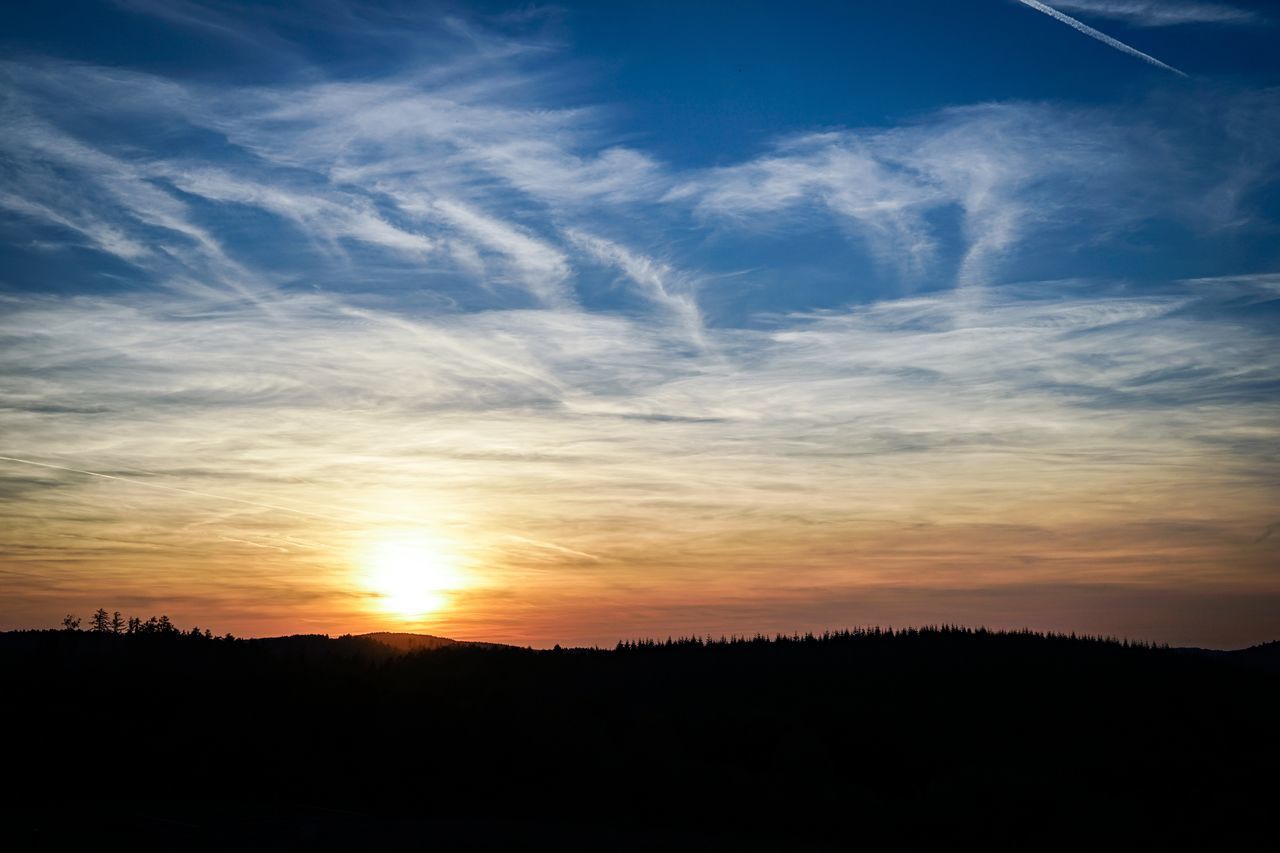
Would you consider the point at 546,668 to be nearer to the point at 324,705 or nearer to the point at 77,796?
the point at 324,705

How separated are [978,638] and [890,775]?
2590 centimetres

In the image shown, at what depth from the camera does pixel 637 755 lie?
25219 millimetres

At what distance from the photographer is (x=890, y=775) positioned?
2595cm

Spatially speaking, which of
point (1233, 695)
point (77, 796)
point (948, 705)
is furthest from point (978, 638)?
point (77, 796)

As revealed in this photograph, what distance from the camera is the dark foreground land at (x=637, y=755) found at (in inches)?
761

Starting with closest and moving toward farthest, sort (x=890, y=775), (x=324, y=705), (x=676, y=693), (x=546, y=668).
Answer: (x=890, y=775) < (x=324, y=705) < (x=676, y=693) < (x=546, y=668)

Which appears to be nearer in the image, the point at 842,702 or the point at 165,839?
the point at 165,839

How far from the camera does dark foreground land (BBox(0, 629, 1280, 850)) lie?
19.3 m

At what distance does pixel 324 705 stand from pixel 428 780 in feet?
29.7

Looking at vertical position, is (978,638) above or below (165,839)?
above

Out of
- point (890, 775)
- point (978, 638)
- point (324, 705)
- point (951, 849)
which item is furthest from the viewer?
point (978, 638)

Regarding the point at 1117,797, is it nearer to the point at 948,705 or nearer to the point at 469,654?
the point at 948,705

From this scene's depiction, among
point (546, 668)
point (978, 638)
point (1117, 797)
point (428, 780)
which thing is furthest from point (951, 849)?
point (978, 638)

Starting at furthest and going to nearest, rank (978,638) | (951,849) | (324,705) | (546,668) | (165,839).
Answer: (978,638) → (546,668) → (324,705) → (951,849) → (165,839)
